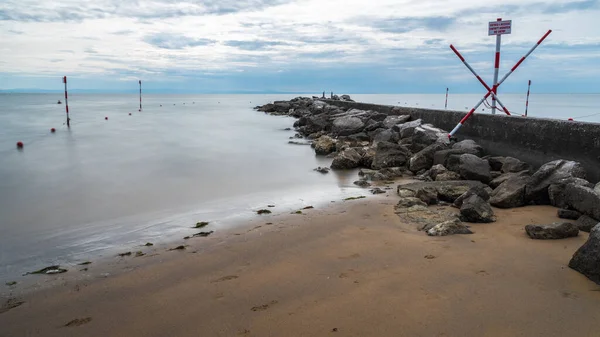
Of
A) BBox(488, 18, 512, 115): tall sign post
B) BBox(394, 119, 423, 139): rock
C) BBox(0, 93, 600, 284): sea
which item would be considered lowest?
BBox(0, 93, 600, 284): sea

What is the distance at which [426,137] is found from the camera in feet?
31.4

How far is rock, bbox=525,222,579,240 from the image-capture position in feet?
12.4

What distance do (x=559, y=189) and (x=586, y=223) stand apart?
106 cm

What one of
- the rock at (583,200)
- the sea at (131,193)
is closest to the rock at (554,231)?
the rock at (583,200)

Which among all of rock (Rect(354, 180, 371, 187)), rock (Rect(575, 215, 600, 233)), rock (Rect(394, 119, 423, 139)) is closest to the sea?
rock (Rect(354, 180, 371, 187))

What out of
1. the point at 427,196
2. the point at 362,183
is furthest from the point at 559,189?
the point at 362,183

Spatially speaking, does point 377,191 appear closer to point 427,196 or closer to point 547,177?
point 427,196

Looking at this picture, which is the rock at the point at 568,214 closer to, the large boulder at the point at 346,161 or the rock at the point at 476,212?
the rock at the point at 476,212

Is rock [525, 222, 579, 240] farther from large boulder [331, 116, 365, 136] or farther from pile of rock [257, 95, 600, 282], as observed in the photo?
large boulder [331, 116, 365, 136]

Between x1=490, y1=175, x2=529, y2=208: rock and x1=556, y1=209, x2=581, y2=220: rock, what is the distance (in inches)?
22.7

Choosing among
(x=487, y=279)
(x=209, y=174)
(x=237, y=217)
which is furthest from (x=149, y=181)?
(x=487, y=279)

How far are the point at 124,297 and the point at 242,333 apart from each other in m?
1.18

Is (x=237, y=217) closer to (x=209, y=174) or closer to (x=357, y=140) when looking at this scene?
(x=209, y=174)

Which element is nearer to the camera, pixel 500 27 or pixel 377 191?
pixel 377 191
